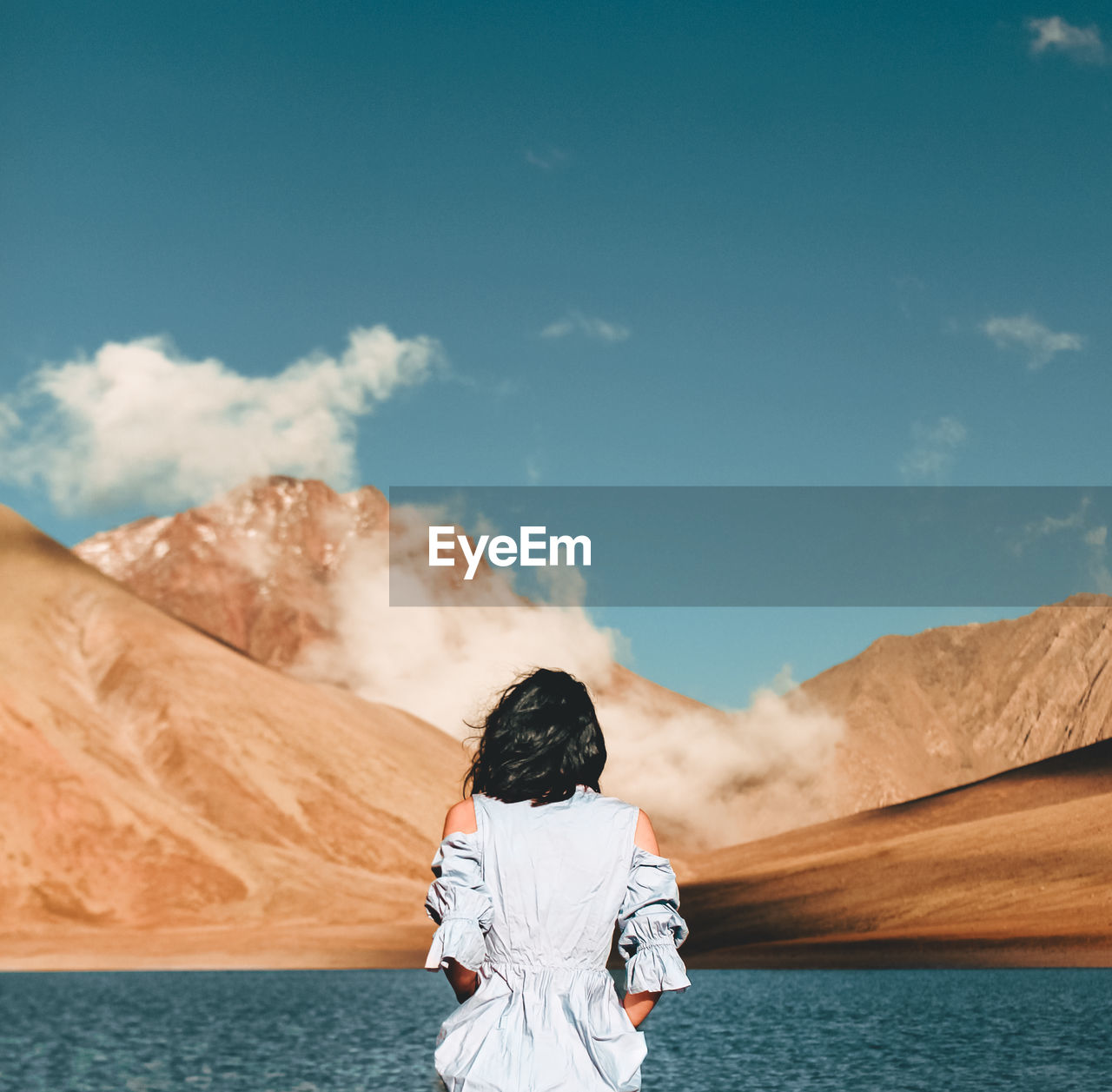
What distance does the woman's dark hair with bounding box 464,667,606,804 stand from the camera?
5262 mm

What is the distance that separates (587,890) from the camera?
5094 millimetres

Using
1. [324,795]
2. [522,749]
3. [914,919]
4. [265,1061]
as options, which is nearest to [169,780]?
[324,795]

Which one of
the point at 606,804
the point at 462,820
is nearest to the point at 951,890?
the point at 606,804

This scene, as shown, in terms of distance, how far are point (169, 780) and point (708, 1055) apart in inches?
4985

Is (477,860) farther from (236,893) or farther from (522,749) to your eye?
(236,893)

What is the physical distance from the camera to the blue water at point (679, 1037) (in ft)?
133

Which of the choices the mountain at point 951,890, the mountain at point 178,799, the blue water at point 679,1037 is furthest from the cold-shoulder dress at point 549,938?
the mountain at point 178,799

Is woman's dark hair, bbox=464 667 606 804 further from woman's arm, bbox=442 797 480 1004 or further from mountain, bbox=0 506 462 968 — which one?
mountain, bbox=0 506 462 968

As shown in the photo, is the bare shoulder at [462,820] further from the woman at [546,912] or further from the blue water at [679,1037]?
the blue water at [679,1037]

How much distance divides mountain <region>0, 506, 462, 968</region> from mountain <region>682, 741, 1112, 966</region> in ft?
→ 98.4

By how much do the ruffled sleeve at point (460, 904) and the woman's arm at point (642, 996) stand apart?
1.61 feet

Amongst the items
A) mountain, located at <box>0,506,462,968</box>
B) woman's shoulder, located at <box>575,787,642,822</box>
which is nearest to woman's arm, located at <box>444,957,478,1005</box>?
woman's shoulder, located at <box>575,787,642,822</box>

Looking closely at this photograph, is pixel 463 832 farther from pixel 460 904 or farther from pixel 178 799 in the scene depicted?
pixel 178 799

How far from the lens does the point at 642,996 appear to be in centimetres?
508
